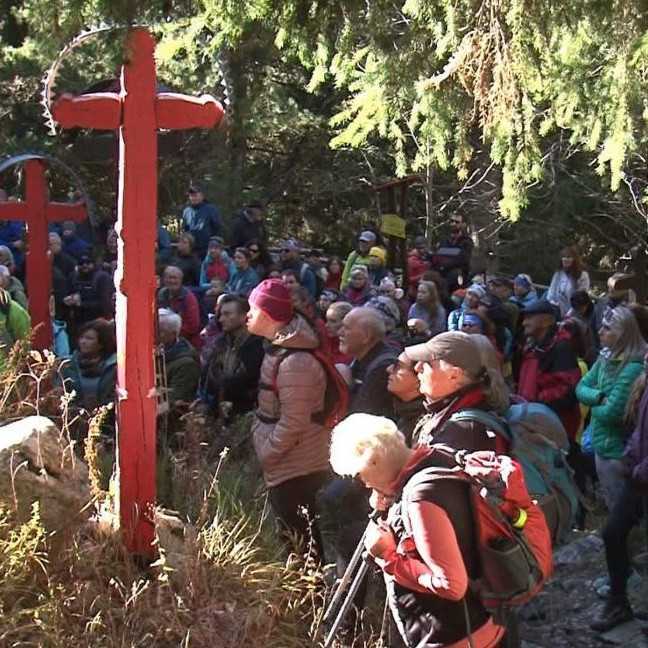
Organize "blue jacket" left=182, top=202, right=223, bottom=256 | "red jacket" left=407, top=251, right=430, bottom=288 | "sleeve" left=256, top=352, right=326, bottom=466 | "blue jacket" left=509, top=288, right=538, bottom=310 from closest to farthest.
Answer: "sleeve" left=256, top=352, right=326, bottom=466 < "blue jacket" left=509, top=288, right=538, bottom=310 < "blue jacket" left=182, top=202, right=223, bottom=256 < "red jacket" left=407, top=251, right=430, bottom=288

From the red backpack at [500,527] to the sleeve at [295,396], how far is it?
166 cm

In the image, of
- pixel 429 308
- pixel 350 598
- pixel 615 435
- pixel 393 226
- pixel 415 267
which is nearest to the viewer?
pixel 350 598

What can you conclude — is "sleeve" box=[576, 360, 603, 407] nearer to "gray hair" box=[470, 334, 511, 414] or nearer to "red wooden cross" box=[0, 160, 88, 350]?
"gray hair" box=[470, 334, 511, 414]

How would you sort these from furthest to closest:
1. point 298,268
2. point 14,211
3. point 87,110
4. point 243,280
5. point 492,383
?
1. point 298,268
2. point 243,280
3. point 14,211
4. point 87,110
5. point 492,383

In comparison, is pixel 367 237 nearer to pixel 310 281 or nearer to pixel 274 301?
pixel 310 281

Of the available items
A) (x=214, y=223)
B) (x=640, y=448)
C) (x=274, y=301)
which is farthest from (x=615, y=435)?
(x=214, y=223)

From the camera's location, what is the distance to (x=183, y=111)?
15.2 feet

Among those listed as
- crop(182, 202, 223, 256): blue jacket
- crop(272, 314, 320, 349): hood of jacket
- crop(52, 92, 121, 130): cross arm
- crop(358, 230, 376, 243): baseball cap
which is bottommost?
crop(272, 314, 320, 349): hood of jacket

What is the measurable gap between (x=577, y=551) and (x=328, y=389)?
286 cm

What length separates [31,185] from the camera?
801 cm

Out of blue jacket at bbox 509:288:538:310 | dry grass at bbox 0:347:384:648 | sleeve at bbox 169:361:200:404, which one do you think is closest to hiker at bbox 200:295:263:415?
sleeve at bbox 169:361:200:404

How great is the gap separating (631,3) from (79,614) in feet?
13.3

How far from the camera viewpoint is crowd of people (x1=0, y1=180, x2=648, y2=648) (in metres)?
3.47

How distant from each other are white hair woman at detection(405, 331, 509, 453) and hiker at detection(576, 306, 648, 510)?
194cm
